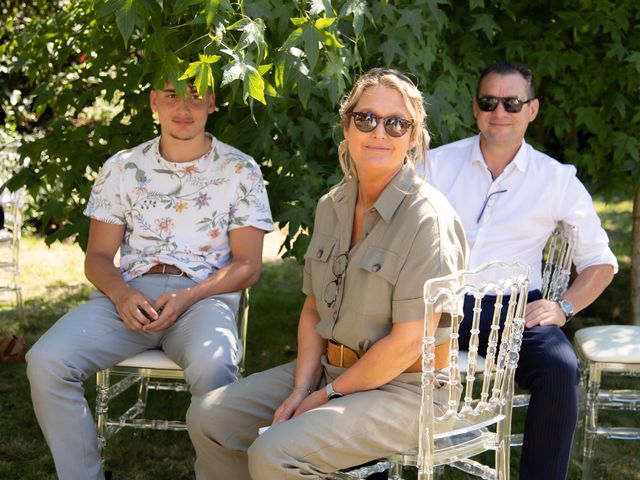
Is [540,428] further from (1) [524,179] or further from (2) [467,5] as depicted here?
(2) [467,5]

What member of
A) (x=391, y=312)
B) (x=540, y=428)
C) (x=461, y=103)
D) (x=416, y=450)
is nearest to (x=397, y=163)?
(x=391, y=312)

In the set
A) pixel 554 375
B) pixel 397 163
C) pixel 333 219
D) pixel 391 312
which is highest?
pixel 397 163

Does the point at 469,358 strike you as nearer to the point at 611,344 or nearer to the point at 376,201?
the point at 376,201

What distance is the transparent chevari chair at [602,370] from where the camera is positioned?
3375 mm

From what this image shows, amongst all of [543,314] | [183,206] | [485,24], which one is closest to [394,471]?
[543,314]

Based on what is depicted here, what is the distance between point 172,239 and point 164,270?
12cm

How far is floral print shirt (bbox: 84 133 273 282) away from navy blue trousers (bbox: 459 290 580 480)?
108 cm

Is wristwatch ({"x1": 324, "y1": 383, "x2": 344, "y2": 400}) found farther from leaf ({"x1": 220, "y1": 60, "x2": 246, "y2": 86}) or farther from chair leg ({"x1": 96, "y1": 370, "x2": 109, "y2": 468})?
chair leg ({"x1": 96, "y1": 370, "x2": 109, "y2": 468})

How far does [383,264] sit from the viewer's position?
8.42 ft

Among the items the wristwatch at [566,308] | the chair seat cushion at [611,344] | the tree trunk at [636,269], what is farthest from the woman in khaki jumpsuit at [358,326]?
the tree trunk at [636,269]

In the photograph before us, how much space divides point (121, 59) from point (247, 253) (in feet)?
3.78

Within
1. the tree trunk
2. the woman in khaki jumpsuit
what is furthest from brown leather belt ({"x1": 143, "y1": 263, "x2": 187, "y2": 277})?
the tree trunk

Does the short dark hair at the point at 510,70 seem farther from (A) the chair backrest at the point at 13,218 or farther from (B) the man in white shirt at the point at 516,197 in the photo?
(A) the chair backrest at the point at 13,218

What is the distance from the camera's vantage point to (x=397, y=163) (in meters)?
2.71
